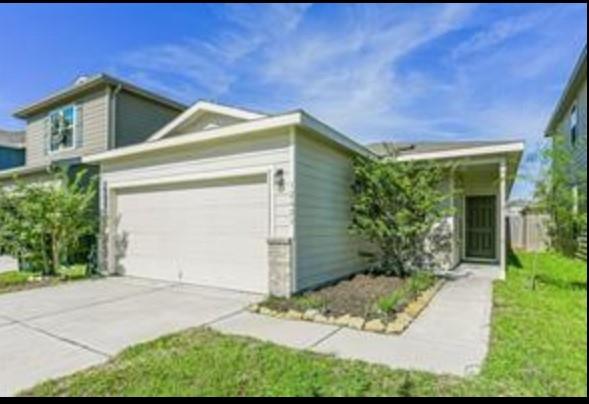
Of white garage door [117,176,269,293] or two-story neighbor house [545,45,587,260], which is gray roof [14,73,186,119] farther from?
two-story neighbor house [545,45,587,260]

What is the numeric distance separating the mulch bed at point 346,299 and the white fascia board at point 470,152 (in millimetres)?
3137

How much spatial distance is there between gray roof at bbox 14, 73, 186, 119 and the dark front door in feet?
36.4

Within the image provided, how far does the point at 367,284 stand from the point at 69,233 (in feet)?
24.5

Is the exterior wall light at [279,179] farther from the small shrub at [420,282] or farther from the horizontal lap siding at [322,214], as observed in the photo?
the small shrub at [420,282]

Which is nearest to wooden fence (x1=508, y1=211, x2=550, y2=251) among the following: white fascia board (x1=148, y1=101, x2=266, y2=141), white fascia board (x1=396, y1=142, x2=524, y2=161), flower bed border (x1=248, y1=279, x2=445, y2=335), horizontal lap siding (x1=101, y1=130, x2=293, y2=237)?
white fascia board (x1=396, y1=142, x2=524, y2=161)

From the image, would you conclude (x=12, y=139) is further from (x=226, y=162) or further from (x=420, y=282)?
(x=420, y=282)

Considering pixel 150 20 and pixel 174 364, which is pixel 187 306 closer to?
pixel 174 364

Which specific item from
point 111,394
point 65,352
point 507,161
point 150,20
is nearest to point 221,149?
point 150,20

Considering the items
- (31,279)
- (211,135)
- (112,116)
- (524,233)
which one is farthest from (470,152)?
(524,233)

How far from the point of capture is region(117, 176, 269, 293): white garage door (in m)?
8.31

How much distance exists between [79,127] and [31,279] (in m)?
6.64

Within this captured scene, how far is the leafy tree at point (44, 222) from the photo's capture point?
1040cm

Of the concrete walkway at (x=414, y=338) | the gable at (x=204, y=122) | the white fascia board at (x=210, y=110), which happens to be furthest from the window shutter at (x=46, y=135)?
the concrete walkway at (x=414, y=338)

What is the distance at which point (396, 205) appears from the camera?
9.70 m
